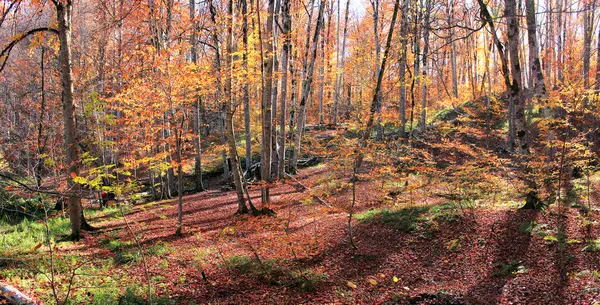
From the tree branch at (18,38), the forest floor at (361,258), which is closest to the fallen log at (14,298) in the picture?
the forest floor at (361,258)

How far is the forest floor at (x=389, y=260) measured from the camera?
184 inches

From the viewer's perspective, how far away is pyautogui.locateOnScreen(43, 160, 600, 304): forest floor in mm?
4672

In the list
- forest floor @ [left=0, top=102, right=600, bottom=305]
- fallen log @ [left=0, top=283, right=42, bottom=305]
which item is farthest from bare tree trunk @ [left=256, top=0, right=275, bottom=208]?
fallen log @ [left=0, top=283, right=42, bottom=305]

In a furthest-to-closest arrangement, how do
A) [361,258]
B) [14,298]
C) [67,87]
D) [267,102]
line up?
1. [267,102]
2. [67,87]
3. [361,258]
4. [14,298]

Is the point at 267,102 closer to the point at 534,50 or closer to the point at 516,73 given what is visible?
the point at 516,73

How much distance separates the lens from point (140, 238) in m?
7.88

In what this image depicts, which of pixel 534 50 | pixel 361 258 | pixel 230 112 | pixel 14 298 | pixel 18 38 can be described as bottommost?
pixel 361 258

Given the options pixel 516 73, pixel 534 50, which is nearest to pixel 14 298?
pixel 516 73

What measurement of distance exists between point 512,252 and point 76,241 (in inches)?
352

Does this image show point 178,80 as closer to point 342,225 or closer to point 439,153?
point 342,225

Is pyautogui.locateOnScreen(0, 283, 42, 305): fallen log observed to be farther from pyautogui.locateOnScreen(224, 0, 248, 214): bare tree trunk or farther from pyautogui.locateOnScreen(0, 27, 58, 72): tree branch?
pyautogui.locateOnScreen(224, 0, 248, 214): bare tree trunk

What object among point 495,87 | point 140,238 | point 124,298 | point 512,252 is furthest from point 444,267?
point 495,87

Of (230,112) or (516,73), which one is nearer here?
(516,73)

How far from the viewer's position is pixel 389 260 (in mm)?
5957
